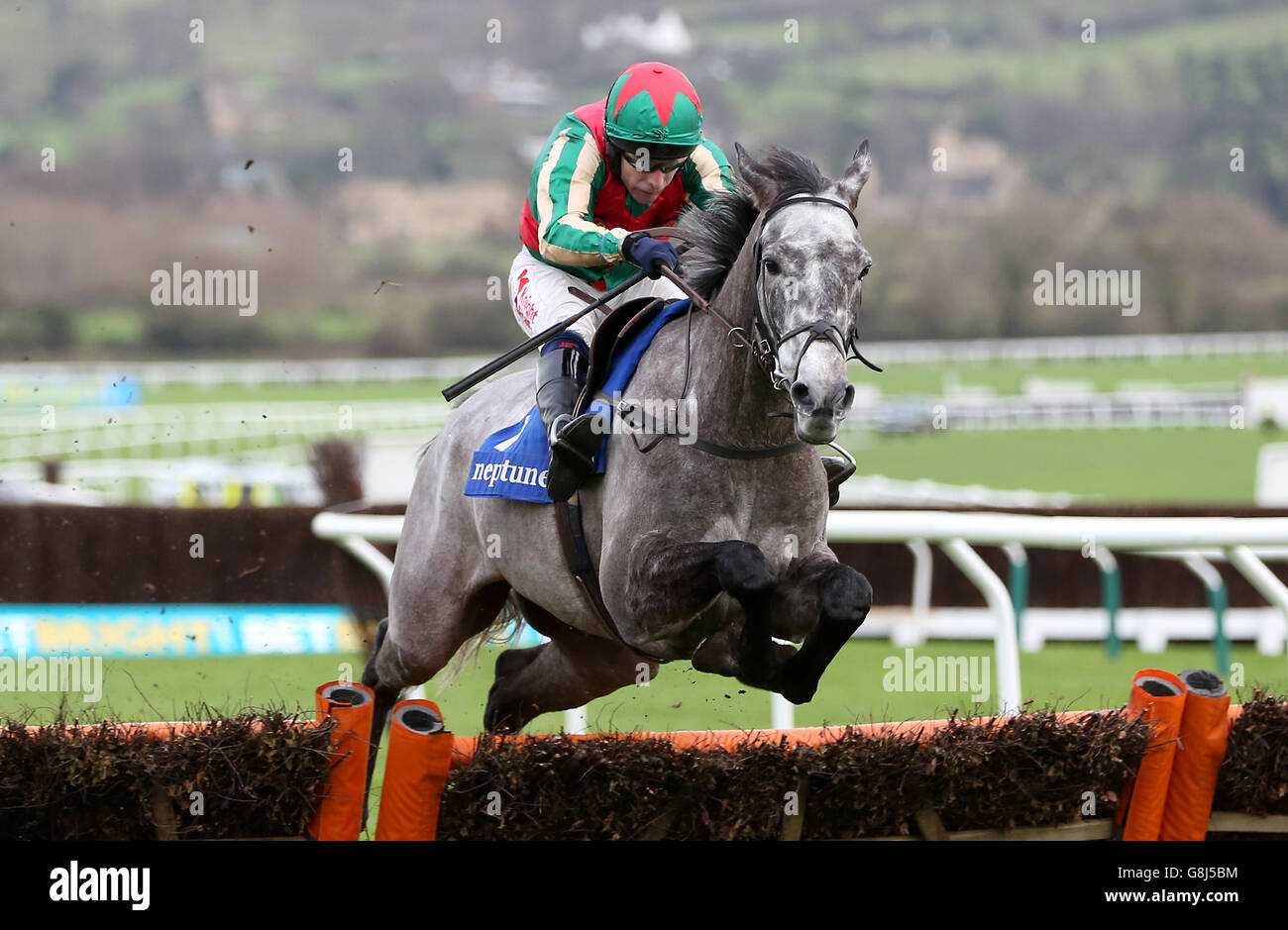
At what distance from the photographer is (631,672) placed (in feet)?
14.5

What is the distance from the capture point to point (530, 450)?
13.1 ft

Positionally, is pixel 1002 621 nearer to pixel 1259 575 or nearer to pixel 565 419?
pixel 1259 575

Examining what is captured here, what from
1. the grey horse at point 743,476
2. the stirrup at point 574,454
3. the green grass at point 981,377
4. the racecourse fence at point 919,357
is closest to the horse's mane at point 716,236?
the grey horse at point 743,476

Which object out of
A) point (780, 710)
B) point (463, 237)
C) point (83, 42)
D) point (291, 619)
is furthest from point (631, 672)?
point (83, 42)

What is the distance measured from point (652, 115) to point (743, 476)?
3.23ft

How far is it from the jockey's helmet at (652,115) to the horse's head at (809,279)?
1.41 ft

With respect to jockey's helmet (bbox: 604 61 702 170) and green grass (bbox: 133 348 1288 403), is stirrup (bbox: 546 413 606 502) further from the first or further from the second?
green grass (bbox: 133 348 1288 403)

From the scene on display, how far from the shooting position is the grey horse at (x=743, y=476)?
3.15 meters

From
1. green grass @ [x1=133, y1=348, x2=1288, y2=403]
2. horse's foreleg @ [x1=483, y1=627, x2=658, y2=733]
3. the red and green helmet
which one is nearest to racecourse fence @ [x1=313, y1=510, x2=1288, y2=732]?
horse's foreleg @ [x1=483, y1=627, x2=658, y2=733]

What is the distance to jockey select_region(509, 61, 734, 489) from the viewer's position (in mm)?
3773

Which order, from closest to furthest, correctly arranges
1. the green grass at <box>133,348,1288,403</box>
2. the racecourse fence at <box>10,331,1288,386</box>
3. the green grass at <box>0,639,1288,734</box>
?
the green grass at <box>0,639,1288,734</box>
the racecourse fence at <box>10,331,1288,386</box>
the green grass at <box>133,348,1288,403</box>

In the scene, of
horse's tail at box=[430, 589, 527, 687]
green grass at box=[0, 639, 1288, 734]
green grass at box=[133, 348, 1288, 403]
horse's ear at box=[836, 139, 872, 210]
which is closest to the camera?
horse's ear at box=[836, 139, 872, 210]

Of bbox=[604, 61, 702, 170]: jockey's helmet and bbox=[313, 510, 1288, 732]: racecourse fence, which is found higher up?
bbox=[604, 61, 702, 170]: jockey's helmet
